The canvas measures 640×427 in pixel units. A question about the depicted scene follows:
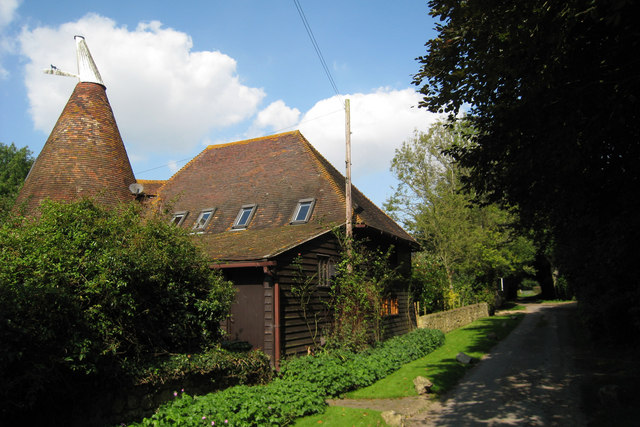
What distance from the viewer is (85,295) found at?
7.37 m

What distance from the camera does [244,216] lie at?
60.7ft

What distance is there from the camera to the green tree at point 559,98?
732 centimetres

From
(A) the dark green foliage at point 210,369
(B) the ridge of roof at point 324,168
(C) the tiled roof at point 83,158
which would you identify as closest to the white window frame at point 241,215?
(B) the ridge of roof at point 324,168

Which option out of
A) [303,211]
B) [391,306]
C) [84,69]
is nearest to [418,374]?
[391,306]

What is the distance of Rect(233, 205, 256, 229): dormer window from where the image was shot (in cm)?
1792

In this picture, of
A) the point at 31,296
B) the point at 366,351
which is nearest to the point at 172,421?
the point at 31,296

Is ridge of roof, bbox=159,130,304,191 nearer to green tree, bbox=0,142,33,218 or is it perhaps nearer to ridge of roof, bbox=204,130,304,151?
ridge of roof, bbox=204,130,304,151

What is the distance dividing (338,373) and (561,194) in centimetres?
672

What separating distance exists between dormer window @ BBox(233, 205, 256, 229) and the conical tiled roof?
4.08 m

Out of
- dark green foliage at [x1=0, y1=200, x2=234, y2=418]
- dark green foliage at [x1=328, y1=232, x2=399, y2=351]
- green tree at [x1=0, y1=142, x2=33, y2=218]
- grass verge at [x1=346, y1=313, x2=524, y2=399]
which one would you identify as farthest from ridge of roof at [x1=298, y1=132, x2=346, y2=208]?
green tree at [x1=0, y1=142, x2=33, y2=218]

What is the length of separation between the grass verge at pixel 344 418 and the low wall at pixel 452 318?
43.6 ft

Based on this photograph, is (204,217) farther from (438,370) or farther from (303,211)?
A: (438,370)

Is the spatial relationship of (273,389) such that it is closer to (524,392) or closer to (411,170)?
(524,392)

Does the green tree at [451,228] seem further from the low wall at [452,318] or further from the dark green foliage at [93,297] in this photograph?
the dark green foliage at [93,297]
